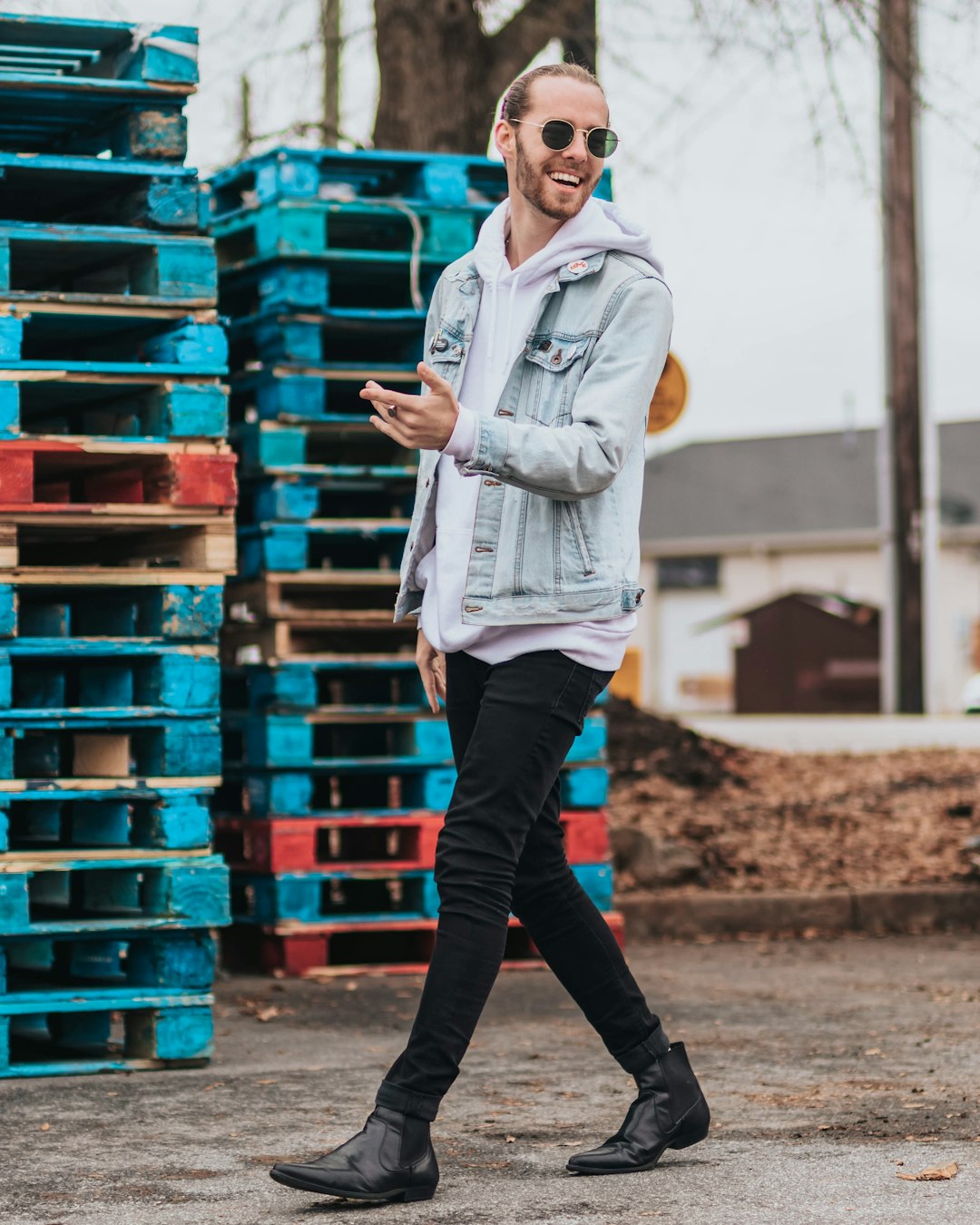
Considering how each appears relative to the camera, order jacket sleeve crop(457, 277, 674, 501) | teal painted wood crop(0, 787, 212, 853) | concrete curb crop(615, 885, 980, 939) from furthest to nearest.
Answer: concrete curb crop(615, 885, 980, 939) → teal painted wood crop(0, 787, 212, 853) → jacket sleeve crop(457, 277, 674, 501)

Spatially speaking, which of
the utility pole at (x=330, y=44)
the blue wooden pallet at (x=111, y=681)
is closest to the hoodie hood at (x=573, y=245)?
the blue wooden pallet at (x=111, y=681)

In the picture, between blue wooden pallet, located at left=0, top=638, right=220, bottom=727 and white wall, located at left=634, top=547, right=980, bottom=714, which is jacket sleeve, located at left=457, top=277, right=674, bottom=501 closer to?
blue wooden pallet, located at left=0, top=638, right=220, bottom=727

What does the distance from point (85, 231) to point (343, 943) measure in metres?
3.02

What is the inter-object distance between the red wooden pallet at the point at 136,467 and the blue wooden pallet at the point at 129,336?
7.9 inches

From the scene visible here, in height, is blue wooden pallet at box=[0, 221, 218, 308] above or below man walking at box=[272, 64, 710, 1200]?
above

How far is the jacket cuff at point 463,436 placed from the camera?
3.52m

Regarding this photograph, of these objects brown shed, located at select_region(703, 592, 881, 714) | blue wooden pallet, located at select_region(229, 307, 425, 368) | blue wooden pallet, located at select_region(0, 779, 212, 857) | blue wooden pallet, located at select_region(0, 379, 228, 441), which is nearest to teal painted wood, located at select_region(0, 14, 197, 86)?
blue wooden pallet, located at select_region(0, 379, 228, 441)

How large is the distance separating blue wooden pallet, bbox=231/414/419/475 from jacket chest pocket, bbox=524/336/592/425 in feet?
8.72

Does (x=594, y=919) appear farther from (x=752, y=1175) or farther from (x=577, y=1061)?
(x=577, y=1061)

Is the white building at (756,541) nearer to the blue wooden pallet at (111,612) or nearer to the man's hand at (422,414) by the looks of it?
the blue wooden pallet at (111,612)

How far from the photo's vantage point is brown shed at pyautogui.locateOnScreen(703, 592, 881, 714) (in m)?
39.1

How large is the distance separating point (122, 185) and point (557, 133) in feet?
6.55

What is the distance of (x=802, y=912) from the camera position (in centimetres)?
829

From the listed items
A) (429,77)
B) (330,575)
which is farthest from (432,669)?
(429,77)
